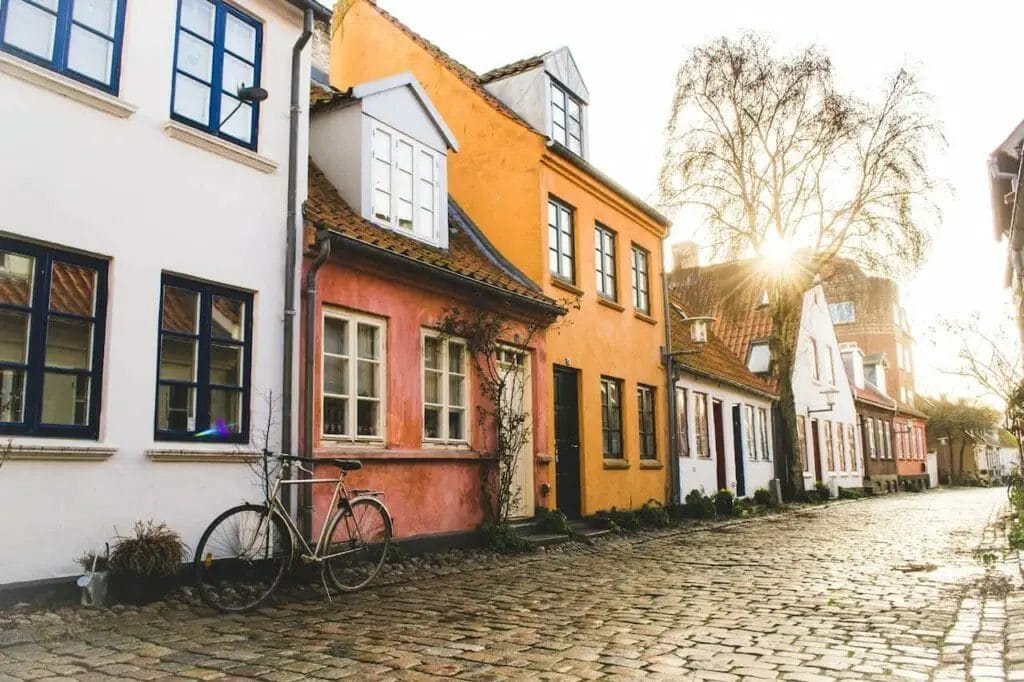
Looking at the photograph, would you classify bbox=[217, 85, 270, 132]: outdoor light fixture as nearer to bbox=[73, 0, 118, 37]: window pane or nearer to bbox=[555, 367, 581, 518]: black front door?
bbox=[73, 0, 118, 37]: window pane

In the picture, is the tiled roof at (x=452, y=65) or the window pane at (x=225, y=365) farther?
the tiled roof at (x=452, y=65)

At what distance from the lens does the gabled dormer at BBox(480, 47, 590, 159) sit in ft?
48.9

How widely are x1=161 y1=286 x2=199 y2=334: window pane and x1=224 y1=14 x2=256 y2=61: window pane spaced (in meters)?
2.64

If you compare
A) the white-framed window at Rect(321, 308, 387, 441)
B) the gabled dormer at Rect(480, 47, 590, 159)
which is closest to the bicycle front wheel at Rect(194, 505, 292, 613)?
the white-framed window at Rect(321, 308, 387, 441)

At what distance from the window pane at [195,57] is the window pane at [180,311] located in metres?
2.18

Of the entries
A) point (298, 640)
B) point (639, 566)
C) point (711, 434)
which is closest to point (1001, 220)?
point (711, 434)

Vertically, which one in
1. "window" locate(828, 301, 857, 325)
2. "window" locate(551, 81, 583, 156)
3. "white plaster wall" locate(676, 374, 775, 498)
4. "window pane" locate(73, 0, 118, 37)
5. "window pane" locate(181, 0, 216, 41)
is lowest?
"white plaster wall" locate(676, 374, 775, 498)

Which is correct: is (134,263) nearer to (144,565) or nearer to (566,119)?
(144,565)

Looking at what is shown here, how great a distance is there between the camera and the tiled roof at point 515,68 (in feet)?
49.5

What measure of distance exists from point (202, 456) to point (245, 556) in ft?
3.68

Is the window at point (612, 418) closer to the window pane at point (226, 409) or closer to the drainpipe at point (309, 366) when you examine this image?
the drainpipe at point (309, 366)

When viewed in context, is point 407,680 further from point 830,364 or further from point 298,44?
point 830,364

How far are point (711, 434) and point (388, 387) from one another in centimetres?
1218

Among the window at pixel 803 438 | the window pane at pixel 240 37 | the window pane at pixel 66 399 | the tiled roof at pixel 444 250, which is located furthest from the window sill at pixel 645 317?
the window at pixel 803 438
